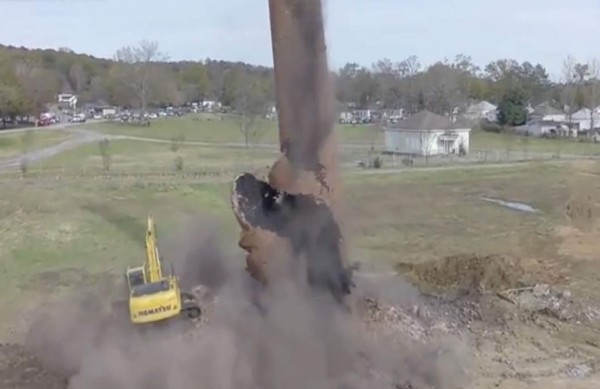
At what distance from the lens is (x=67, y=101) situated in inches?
3834

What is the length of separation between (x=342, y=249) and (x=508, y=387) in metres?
3.25

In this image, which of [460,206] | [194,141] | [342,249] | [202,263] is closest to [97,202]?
[460,206]

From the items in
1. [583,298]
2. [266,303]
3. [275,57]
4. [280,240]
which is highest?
[275,57]

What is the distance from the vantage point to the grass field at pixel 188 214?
2009 cm

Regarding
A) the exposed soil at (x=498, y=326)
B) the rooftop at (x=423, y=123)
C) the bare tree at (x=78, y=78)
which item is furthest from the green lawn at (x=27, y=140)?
the exposed soil at (x=498, y=326)

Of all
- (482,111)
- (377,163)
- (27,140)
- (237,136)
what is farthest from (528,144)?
(27,140)

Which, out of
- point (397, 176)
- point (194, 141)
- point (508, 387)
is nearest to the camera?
point (508, 387)

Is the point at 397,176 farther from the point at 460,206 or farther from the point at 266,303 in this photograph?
the point at 266,303

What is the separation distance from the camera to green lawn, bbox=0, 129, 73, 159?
50.8 metres

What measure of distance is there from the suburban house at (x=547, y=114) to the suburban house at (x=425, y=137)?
2850 cm

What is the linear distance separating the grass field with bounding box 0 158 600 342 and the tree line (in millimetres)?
9143

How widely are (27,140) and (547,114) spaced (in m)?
55.4

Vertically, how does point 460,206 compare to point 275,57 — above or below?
below

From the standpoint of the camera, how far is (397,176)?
3841 cm
